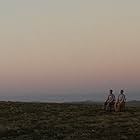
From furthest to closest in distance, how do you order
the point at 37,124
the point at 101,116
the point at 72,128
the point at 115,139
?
1. the point at 101,116
2. the point at 37,124
3. the point at 72,128
4. the point at 115,139

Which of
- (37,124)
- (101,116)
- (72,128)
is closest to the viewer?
(72,128)

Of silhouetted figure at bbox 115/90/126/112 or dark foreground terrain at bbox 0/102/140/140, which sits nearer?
dark foreground terrain at bbox 0/102/140/140

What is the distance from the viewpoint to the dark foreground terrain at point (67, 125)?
37.3 meters

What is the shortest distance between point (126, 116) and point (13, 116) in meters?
12.0

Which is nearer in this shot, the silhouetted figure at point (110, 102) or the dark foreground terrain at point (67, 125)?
the dark foreground terrain at point (67, 125)

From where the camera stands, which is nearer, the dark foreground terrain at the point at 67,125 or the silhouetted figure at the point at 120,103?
the dark foreground terrain at the point at 67,125

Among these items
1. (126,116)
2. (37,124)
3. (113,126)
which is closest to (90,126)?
(113,126)

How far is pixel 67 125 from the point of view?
140 ft

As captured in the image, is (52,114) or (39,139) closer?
(39,139)

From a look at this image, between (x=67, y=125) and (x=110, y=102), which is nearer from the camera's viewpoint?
(x=67, y=125)

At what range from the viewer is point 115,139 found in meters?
35.9

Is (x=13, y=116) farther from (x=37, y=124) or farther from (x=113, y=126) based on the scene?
(x=113, y=126)

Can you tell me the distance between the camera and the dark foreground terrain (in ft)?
122

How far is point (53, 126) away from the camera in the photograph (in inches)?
1671
